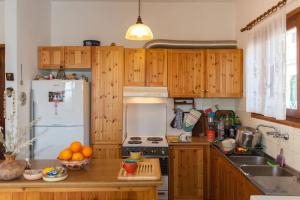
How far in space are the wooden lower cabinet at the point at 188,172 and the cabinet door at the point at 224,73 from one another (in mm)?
868

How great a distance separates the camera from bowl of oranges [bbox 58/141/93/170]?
232 cm

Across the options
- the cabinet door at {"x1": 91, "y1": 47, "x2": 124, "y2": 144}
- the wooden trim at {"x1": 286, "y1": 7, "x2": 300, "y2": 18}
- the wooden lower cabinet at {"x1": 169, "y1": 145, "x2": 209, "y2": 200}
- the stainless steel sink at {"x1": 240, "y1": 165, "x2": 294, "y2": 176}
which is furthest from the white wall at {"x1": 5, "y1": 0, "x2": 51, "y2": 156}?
the wooden trim at {"x1": 286, "y1": 7, "x2": 300, "y2": 18}

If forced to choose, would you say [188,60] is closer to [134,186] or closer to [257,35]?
[257,35]

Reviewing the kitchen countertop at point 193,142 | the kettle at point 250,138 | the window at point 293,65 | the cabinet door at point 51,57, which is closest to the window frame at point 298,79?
the window at point 293,65

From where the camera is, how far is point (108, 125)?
4.17 meters

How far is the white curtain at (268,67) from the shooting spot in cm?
270

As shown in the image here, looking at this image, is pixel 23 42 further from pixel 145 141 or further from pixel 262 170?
pixel 262 170

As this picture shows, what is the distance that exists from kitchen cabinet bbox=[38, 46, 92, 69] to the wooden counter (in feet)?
7.41

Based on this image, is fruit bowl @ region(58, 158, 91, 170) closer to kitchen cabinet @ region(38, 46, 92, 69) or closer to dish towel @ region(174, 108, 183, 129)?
kitchen cabinet @ region(38, 46, 92, 69)

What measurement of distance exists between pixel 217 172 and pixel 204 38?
83.8 inches

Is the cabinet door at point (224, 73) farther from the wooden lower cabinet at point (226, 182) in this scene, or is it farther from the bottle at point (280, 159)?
the bottle at point (280, 159)

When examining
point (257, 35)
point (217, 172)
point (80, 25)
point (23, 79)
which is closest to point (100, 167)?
point (217, 172)

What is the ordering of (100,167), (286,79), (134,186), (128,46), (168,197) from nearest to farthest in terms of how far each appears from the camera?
(134,186) → (100,167) → (286,79) → (168,197) → (128,46)

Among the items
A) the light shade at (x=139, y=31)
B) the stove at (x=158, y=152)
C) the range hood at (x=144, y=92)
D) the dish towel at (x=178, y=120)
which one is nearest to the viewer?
the light shade at (x=139, y=31)
